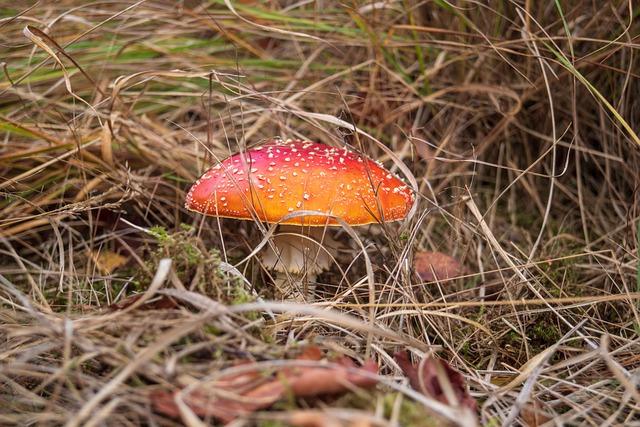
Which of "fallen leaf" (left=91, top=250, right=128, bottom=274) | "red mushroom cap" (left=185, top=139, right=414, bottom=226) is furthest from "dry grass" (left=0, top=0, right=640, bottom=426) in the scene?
"red mushroom cap" (left=185, top=139, right=414, bottom=226)

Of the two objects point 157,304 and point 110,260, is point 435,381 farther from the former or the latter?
point 110,260

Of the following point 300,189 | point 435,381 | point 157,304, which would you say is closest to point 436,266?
point 300,189

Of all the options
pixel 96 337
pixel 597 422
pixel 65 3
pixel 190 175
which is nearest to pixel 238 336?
pixel 96 337

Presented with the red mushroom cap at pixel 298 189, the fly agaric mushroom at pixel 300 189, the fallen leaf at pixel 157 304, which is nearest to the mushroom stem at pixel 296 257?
the fly agaric mushroom at pixel 300 189

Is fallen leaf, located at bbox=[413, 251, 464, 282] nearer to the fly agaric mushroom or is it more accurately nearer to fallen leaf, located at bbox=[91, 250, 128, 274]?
the fly agaric mushroom

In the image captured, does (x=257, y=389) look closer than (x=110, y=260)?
Yes

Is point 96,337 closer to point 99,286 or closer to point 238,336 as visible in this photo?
point 238,336
